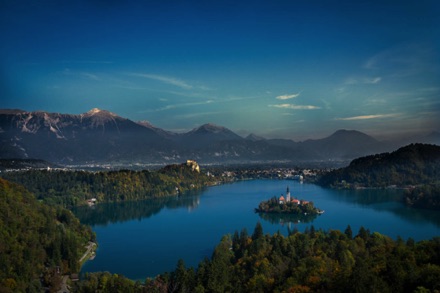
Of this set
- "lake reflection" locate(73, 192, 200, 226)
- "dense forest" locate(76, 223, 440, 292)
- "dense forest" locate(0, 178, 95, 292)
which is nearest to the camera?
"dense forest" locate(76, 223, 440, 292)

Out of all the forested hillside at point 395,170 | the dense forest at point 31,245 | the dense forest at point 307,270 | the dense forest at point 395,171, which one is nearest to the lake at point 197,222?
the dense forest at point 31,245

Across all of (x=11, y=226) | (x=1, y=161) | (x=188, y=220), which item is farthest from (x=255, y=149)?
(x=11, y=226)

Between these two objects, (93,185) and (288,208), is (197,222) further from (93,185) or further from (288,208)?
(93,185)

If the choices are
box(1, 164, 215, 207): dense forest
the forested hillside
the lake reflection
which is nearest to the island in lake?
the lake reflection

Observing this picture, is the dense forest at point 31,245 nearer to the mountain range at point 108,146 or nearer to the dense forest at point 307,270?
the dense forest at point 307,270

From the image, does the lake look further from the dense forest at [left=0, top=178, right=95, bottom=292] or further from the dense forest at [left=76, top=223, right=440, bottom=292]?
the dense forest at [left=76, top=223, right=440, bottom=292]
